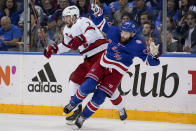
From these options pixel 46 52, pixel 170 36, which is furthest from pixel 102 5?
pixel 46 52

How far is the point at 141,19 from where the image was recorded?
702 centimetres

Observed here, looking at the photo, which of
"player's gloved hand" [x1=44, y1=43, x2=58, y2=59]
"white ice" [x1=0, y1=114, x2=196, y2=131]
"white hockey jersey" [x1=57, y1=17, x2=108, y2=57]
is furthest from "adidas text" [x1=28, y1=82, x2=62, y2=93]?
"player's gloved hand" [x1=44, y1=43, x2=58, y2=59]

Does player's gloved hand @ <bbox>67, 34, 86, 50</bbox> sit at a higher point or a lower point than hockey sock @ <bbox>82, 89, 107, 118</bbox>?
higher

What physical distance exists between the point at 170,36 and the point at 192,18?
39 centimetres

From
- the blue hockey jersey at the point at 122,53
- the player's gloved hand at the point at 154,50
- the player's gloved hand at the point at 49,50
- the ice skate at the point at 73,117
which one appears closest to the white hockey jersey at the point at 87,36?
the player's gloved hand at the point at 49,50

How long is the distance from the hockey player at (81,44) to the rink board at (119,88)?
2.65 ft

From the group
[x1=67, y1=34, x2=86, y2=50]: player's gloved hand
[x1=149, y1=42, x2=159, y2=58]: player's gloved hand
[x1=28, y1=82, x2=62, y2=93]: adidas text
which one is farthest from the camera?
[x1=28, y1=82, x2=62, y2=93]: adidas text

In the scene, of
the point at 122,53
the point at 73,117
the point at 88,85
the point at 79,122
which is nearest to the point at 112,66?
the point at 122,53

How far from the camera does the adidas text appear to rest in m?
7.36

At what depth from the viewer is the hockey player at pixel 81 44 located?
19.6 feet

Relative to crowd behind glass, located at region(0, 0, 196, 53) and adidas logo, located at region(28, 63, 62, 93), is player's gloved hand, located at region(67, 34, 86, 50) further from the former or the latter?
adidas logo, located at region(28, 63, 62, 93)

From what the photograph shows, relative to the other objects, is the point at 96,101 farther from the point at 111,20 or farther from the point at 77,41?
the point at 111,20

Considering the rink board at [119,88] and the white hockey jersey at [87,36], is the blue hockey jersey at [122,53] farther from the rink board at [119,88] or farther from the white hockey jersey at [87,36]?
the rink board at [119,88]

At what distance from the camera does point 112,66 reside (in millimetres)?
5754
